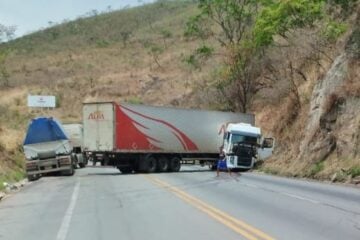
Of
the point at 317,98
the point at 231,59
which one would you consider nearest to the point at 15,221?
the point at 317,98

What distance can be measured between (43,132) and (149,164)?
6.63 metres

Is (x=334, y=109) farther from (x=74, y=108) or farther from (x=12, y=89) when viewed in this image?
(x=12, y=89)

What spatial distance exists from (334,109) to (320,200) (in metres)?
17.4

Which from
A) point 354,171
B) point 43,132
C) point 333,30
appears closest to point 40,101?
point 43,132

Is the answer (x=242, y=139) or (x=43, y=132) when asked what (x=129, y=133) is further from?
(x=242, y=139)

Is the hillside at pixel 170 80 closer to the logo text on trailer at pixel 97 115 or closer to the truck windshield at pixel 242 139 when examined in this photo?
the truck windshield at pixel 242 139

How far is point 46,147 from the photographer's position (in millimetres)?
36625

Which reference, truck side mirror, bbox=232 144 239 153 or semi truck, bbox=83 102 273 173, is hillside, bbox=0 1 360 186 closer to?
truck side mirror, bbox=232 144 239 153

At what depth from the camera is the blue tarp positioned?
36438mm

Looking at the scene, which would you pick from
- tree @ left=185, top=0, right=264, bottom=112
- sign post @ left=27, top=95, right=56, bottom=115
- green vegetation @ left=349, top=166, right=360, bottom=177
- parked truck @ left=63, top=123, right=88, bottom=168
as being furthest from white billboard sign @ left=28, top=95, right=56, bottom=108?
green vegetation @ left=349, top=166, right=360, bottom=177

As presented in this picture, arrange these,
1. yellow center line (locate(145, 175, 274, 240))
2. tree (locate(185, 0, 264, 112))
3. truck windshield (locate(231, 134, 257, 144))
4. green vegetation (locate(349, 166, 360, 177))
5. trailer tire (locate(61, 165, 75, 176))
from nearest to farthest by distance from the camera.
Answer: yellow center line (locate(145, 175, 274, 240)), green vegetation (locate(349, 166, 360, 177)), trailer tire (locate(61, 165, 75, 176)), truck windshield (locate(231, 134, 257, 144)), tree (locate(185, 0, 264, 112))

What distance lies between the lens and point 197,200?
19094 millimetres

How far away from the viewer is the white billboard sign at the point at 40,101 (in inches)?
3292

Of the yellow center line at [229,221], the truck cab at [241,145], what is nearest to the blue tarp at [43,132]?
the truck cab at [241,145]
